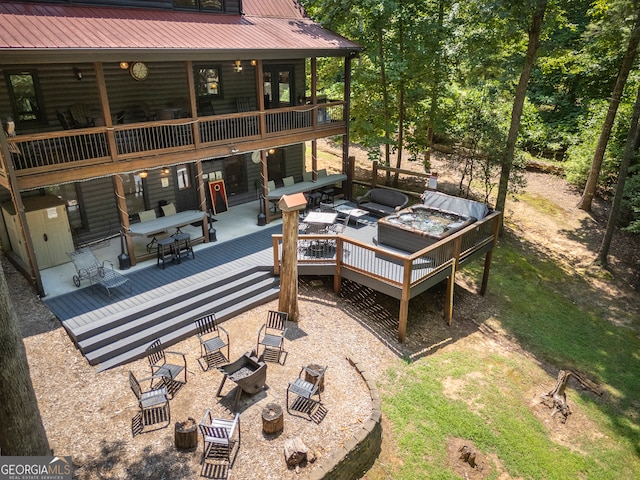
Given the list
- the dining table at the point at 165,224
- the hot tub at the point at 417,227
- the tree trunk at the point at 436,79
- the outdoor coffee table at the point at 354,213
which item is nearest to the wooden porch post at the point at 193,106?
the dining table at the point at 165,224

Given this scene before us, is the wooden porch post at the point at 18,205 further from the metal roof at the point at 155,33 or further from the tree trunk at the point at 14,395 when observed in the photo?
the tree trunk at the point at 14,395

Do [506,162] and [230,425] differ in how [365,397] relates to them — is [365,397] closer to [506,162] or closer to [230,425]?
[230,425]

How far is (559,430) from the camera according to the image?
1015cm

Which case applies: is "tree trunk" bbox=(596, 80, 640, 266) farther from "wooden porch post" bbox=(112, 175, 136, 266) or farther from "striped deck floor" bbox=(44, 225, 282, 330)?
"wooden porch post" bbox=(112, 175, 136, 266)

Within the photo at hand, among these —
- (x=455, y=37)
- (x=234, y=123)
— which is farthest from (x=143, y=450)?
(x=455, y=37)

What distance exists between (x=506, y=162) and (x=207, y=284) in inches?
507

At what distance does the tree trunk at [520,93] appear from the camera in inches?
644

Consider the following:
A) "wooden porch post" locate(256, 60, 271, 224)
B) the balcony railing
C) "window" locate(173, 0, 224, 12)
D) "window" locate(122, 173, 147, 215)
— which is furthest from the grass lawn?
"window" locate(173, 0, 224, 12)

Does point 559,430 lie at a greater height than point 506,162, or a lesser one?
lesser

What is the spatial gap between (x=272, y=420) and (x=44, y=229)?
9.11m

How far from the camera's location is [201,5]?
53.1 feet

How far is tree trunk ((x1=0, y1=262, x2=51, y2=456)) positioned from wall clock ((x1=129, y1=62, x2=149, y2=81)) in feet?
36.2

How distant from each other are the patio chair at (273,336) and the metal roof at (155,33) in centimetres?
793

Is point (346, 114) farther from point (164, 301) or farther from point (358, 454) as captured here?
point (358, 454)
